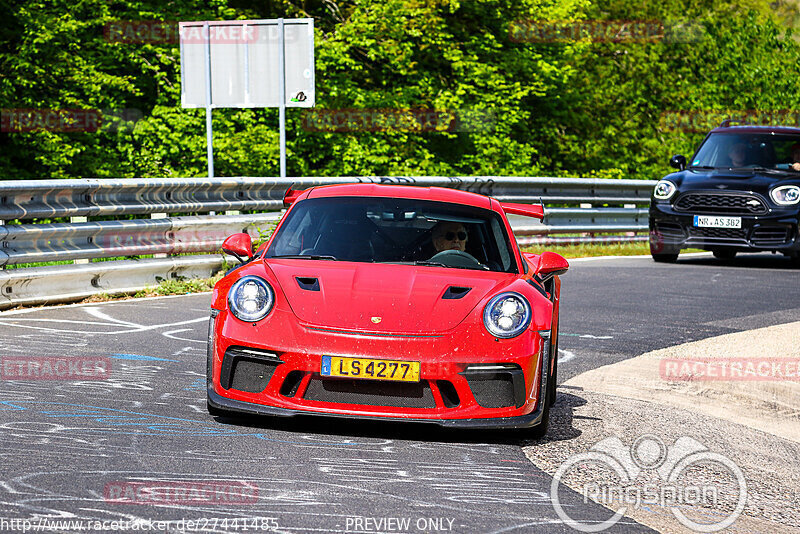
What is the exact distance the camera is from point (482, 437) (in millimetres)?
5867

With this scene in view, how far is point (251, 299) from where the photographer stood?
18.9 ft

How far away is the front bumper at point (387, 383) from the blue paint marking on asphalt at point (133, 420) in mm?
Result: 123

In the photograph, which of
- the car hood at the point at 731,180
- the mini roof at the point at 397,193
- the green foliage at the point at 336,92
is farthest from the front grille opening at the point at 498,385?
the green foliage at the point at 336,92

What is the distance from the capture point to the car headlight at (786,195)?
1581 cm

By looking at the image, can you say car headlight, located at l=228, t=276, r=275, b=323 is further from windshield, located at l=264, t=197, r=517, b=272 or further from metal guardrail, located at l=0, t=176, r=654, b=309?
metal guardrail, located at l=0, t=176, r=654, b=309

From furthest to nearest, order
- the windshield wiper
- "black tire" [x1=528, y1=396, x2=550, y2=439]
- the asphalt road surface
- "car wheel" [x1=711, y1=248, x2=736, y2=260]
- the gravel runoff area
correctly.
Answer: "car wheel" [x1=711, y1=248, x2=736, y2=260], the windshield wiper, "black tire" [x1=528, y1=396, x2=550, y2=439], the gravel runoff area, the asphalt road surface

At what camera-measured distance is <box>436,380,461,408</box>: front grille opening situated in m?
5.53

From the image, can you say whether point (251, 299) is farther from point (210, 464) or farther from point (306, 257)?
point (210, 464)

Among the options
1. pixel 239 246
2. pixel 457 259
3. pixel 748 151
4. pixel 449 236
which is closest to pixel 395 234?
pixel 449 236

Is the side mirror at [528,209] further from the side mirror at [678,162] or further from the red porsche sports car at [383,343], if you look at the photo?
the side mirror at [678,162]

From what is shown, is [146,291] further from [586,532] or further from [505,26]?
[505,26]

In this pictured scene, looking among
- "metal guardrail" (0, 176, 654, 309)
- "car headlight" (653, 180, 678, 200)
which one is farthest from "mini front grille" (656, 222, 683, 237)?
"metal guardrail" (0, 176, 654, 309)

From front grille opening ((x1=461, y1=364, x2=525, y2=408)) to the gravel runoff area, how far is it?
0.27 metres

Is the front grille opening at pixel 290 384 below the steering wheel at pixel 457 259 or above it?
below
